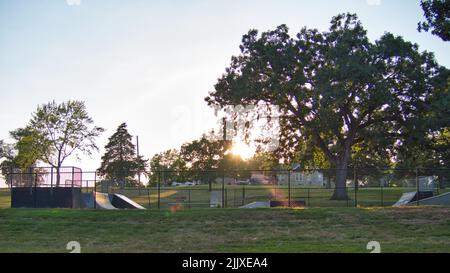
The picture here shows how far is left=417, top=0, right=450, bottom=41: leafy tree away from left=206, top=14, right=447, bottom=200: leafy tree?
1631 centimetres

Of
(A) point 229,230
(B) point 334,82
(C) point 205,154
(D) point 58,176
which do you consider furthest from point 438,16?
(C) point 205,154

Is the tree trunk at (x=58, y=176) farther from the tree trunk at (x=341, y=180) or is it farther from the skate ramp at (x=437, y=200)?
the skate ramp at (x=437, y=200)

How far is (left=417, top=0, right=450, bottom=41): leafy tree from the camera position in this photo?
70.3ft

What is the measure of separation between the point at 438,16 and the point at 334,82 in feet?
58.6

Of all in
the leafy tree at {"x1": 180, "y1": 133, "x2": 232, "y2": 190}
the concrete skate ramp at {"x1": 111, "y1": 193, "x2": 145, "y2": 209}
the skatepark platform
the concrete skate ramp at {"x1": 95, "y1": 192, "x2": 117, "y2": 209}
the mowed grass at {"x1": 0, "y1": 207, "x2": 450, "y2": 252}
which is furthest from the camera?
the leafy tree at {"x1": 180, "y1": 133, "x2": 232, "y2": 190}

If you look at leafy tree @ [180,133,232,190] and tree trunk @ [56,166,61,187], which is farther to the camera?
leafy tree @ [180,133,232,190]

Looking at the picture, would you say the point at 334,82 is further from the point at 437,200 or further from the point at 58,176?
the point at 58,176

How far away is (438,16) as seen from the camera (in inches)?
858

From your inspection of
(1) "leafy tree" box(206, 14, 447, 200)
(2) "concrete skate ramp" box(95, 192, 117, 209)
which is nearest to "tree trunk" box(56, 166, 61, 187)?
(2) "concrete skate ramp" box(95, 192, 117, 209)

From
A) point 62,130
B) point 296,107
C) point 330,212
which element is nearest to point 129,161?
point 62,130

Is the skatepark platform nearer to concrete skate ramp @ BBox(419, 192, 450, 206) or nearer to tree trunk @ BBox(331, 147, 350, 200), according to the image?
tree trunk @ BBox(331, 147, 350, 200)

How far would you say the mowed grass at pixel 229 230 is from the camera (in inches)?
629
